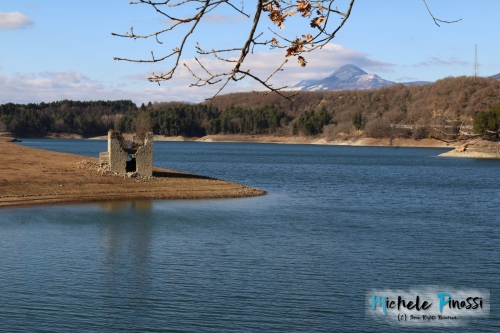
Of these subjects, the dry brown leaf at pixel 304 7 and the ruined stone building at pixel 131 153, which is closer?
the dry brown leaf at pixel 304 7

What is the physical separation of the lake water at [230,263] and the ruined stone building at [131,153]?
476 centimetres

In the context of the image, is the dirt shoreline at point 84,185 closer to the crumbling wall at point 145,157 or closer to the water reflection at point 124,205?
the crumbling wall at point 145,157

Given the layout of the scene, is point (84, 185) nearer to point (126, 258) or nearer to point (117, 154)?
point (117, 154)

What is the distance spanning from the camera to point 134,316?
14930 millimetres

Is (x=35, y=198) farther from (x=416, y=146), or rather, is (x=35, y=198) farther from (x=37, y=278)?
(x=416, y=146)

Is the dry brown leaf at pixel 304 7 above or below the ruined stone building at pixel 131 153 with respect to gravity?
above

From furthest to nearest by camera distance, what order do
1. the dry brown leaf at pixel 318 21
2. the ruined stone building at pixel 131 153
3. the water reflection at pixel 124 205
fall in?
the ruined stone building at pixel 131 153 < the water reflection at pixel 124 205 < the dry brown leaf at pixel 318 21

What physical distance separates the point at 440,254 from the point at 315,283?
21.3 feet

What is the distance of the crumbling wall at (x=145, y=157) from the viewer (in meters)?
38.8

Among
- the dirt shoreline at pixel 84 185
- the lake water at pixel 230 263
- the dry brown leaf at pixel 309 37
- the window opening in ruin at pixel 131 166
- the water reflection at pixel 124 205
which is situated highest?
the dry brown leaf at pixel 309 37

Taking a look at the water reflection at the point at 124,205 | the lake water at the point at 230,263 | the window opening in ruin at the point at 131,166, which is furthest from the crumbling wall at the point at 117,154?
the lake water at the point at 230,263

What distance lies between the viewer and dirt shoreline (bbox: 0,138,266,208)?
114 feet

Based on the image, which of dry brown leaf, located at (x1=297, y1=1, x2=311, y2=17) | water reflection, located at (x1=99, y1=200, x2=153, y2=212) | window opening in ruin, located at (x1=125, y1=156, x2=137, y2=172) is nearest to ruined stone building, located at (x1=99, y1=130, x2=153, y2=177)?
window opening in ruin, located at (x1=125, y1=156, x2=137, y2=172)

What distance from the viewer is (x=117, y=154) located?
39375 mm
